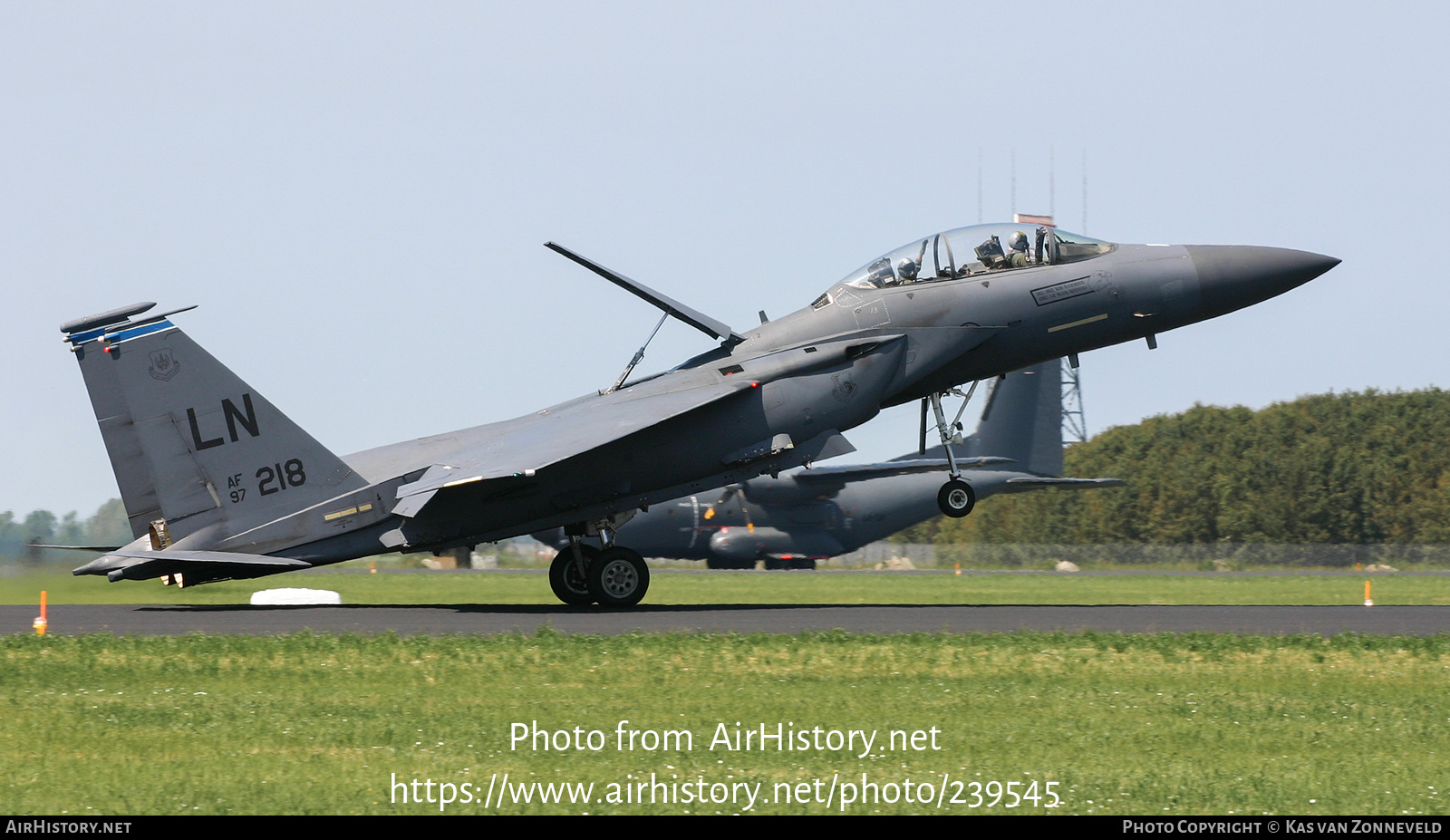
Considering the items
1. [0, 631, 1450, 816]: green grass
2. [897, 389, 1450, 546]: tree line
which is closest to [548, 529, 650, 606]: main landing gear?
[0, 631, 1450, 816]: green grass

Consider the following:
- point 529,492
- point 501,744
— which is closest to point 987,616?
point 529,492

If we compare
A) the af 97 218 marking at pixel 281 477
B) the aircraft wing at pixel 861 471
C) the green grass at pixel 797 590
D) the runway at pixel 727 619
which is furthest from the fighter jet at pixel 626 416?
the aircraft wing at pixel 861 471

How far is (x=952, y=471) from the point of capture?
20531mm

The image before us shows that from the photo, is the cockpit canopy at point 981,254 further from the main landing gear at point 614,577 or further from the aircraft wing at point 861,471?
the aircraft wing at point 861,471

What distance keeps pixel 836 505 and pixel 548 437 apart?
31745 millimetres

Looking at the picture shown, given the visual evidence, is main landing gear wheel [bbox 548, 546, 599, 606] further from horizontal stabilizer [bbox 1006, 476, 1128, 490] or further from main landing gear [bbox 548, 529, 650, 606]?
horizontal stabilizer [bbox 1006, 476, 1128, 490]

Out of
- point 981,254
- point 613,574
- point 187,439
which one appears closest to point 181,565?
point 187,439

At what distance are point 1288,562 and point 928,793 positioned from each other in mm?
62334

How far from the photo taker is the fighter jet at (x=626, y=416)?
19.4m

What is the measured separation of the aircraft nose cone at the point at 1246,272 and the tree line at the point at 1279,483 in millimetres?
56897

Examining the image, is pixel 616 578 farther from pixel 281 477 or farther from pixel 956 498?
pixel 956 498

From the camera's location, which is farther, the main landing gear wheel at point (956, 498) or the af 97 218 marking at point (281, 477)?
the main landing gear wheel at point (956, 498)

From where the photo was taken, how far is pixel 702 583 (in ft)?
110

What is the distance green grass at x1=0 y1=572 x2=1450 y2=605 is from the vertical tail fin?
10837 millimetres
